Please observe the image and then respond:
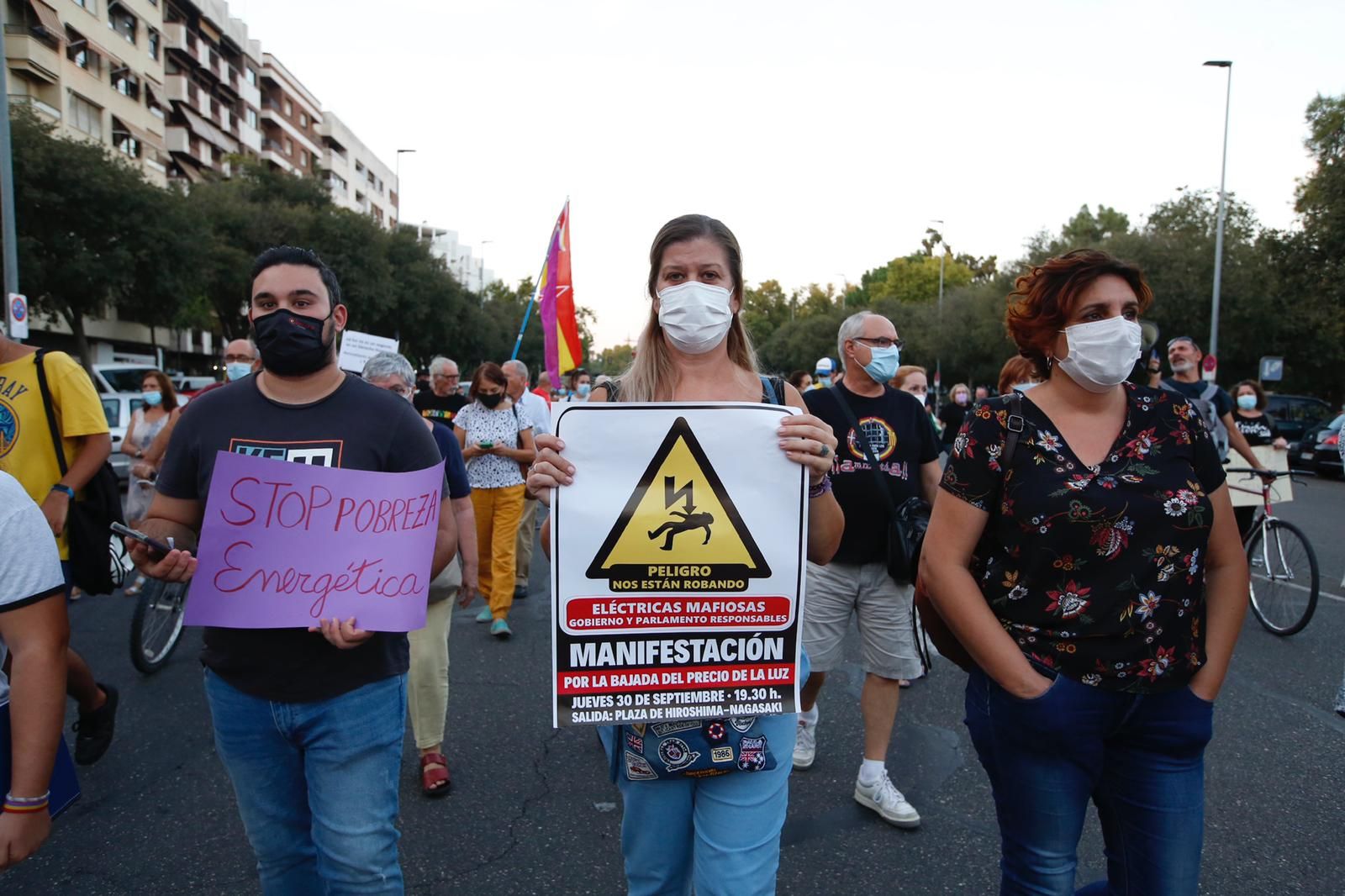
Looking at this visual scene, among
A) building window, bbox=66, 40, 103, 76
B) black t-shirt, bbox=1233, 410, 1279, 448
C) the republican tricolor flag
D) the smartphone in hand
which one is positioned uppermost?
building window, bbox=66, 40, 103, 76

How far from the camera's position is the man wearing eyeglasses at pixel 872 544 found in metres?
3.53

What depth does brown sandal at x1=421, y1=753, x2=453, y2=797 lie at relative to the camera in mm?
3652

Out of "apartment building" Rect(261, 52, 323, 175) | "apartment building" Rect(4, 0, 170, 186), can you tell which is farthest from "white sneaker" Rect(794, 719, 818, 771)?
"apartment building" Rect(261, 52, 323, 175)

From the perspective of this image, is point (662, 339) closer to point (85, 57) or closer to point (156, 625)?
point (156, 625)

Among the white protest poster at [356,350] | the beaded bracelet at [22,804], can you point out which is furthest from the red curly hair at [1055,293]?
the white protest poster at [356,350]

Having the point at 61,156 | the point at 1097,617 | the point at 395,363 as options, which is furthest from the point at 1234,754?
the point at 61,156

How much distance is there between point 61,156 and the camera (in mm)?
22250

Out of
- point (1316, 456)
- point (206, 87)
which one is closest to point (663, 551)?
point (1316, 456)

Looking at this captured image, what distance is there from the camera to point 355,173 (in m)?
75.0

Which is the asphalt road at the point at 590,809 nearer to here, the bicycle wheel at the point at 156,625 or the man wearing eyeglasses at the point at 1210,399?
the bicycle wheel at the point at 156,625

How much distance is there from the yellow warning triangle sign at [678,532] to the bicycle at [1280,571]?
5362 mm

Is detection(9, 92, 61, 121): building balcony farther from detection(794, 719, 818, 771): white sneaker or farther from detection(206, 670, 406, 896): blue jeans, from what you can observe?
detection(206, 670, 406, 896): blue jeans

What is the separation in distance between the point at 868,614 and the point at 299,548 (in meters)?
2.27

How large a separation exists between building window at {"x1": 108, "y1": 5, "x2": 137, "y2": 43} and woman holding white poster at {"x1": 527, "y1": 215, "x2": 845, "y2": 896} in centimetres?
4592
